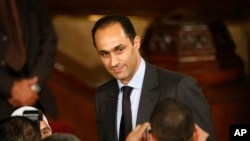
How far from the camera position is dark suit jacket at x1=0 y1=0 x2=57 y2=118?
9.90 ft

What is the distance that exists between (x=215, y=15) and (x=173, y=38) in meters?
0.70

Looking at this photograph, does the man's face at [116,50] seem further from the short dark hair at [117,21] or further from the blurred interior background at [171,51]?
the blurred interior background at [171,51]

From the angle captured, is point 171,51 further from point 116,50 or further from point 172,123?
point 172,123

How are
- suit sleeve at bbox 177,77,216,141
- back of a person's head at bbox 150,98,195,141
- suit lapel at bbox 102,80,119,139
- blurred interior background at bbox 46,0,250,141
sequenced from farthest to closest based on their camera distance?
blurred interior background at bbox 46,0,250,141 → suit lapel at bbox 102,80,119,139 → suit sleeve at bbox 177,77,216,141 → back of a person's head at bbox 150,98,195,141

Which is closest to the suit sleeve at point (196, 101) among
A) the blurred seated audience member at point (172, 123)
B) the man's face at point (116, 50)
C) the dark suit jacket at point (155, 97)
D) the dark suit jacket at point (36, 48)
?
the dark suit jacket at point (155, 97)

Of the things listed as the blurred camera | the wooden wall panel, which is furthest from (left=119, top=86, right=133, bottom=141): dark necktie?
the wooden wall panel

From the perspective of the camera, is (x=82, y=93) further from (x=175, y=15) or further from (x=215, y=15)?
(x=215, y=15)

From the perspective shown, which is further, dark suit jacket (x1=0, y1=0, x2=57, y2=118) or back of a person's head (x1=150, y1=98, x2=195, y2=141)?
dark suit jacket (x1=0, y1=0, x2=57, y2=118)

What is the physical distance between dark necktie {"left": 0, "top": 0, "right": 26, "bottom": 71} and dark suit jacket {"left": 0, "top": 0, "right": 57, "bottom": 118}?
0.03 m

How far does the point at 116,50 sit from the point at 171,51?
5.25 feet

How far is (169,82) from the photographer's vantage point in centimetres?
215

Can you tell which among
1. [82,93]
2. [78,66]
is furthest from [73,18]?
[82,93]

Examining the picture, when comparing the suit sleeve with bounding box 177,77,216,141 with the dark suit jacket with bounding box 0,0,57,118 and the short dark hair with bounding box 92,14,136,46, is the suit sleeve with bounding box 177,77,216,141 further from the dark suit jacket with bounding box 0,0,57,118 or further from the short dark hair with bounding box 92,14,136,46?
the dark suit jacket with bounding box 0,0,57,118

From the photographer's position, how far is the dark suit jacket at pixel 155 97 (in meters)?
2.10
